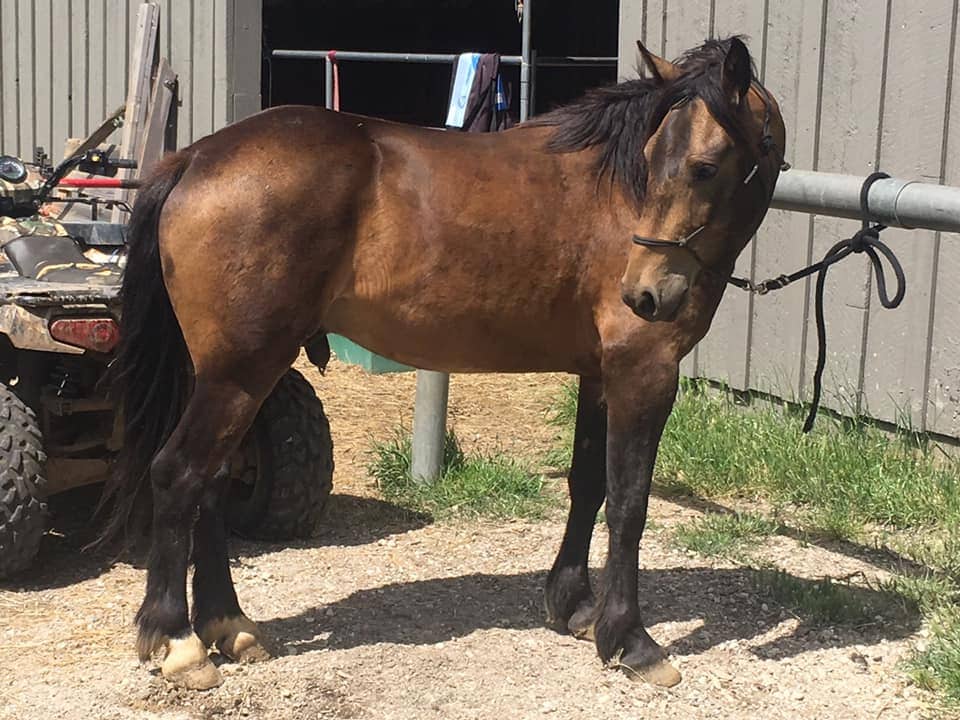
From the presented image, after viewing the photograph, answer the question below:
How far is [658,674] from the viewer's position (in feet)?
13.4

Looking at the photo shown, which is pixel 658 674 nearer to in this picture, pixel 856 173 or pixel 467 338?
pixel 467 338

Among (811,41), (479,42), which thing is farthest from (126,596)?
(479,42)

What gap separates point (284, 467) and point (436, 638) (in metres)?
1.08

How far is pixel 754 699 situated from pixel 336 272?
5.89 ft

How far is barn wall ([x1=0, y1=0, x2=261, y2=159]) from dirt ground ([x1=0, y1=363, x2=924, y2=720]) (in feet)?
13.3

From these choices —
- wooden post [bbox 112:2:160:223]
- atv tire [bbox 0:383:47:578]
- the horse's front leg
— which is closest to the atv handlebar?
atv tire [bbox 0:383:47:578]

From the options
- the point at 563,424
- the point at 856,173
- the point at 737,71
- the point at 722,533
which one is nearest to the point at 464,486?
the point at 722,533

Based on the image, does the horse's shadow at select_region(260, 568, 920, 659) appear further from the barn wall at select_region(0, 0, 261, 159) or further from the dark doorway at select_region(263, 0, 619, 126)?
the dark doorway at select_region(263, 0, 619, 126)

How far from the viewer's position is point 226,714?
12.5ft

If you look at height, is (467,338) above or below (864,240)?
below

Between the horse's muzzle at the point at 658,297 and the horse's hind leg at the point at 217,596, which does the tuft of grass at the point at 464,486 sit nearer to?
the horse's hind leg at the point at 217,596

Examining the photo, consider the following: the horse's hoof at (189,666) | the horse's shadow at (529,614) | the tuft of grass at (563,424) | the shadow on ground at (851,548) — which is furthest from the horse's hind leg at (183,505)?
the tuft of grass at (563,424)

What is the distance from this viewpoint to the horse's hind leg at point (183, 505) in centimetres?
395

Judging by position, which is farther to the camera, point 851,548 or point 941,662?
point 851,548
